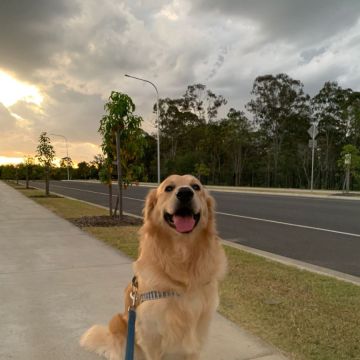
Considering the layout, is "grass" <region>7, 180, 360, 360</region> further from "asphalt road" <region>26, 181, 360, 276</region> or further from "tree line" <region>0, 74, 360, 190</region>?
"tree line" <region>0, 74, 360, 190</region>

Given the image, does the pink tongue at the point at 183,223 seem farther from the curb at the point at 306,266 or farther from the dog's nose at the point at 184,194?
the curb at the point at 306,266

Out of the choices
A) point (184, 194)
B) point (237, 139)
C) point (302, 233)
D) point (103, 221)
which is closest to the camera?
point (184, 194)

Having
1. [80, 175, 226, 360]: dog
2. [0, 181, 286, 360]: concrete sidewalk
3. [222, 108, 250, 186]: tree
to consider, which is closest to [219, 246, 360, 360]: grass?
[0, 181, 286, 360]: concrete sidewalk

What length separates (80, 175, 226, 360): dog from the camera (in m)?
2.71

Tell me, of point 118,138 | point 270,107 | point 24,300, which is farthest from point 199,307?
point 270,107

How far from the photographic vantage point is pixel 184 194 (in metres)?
2.96

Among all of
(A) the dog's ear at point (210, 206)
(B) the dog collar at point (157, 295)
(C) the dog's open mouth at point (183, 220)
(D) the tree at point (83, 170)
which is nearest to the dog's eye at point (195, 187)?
(A) the dog's ear at point (210, 206)

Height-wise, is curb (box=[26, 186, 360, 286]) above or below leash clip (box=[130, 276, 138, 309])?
below

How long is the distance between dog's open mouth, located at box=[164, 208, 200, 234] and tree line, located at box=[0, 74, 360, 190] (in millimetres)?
37585

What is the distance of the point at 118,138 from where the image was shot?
1110cm

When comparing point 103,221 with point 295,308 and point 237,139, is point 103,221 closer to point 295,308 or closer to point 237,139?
point 295,308

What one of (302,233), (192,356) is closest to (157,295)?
(192,356)

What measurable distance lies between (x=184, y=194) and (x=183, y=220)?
0.66 ft

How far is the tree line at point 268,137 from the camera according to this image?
44.2m
